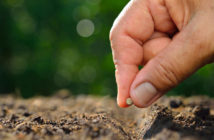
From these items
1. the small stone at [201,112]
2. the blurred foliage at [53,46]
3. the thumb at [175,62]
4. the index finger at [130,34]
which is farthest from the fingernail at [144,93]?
the blurred foliage at [53,46]

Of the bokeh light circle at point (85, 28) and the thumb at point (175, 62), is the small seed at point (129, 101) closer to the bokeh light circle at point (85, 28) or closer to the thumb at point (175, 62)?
the thumb at point (175, 62)

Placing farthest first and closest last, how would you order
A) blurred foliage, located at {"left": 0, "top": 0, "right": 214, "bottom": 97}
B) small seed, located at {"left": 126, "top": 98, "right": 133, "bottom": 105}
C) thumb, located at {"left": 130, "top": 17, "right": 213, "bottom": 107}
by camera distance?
blurred foliage, located at {"left": 0, "top": 0, "right": 214, "bottom": 97}
small seed, located at {"left": 126, "top": 98, "right": 133, "bottom": 105}
thumb, located at {"left": 130, "top": 17, "right": 213, "bottom": 107}

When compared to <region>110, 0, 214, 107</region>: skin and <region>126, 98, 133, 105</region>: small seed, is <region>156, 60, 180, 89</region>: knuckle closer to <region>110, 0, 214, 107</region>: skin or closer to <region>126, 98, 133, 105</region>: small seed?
<region>110, 0, 214, 107</region>: skin

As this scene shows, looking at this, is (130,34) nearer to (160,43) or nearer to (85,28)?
(160,43)

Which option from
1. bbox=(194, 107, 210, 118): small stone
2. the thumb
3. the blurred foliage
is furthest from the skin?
the blurred foliage

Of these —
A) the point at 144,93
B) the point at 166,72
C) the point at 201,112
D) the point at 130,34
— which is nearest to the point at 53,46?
the point at 130,34

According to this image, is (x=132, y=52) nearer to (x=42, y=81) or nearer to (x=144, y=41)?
(x=144, y=41)

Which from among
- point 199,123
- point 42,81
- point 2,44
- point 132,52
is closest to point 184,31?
point 132,52
